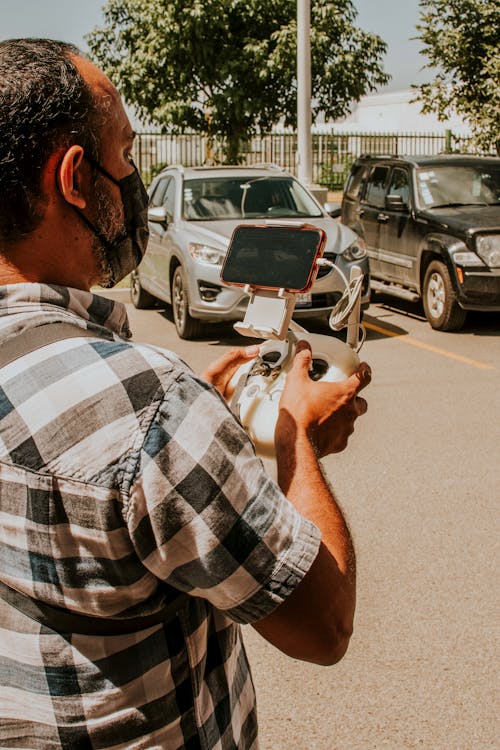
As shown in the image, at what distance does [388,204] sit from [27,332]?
Result: 33.4 ft

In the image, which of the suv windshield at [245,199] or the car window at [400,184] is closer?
the suv windshield at [245,199]

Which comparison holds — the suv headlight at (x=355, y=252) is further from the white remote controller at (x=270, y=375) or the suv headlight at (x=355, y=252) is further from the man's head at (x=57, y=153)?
the man's head at (x=57, y=153)

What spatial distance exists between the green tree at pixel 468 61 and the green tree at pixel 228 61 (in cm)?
580

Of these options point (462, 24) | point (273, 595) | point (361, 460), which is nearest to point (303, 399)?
point (273, 595)

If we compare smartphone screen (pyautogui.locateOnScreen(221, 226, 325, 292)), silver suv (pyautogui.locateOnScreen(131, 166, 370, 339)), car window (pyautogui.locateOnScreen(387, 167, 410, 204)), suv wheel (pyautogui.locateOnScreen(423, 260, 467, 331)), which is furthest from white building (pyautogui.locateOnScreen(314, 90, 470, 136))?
smartphone screen (pyautogui.locateOnScreen(221, 226, 325, 292))

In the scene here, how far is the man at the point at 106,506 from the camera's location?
112 cm

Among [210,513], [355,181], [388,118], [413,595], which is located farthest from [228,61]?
[388,118]

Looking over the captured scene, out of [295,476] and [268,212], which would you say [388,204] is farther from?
[295,476]

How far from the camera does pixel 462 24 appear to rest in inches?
643

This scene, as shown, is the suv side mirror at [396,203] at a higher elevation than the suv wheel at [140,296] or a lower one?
higher

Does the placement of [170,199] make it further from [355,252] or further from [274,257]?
[274,257]

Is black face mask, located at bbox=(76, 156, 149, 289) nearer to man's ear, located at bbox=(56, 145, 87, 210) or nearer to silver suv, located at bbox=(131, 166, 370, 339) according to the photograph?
man's ear, located at bbox=(56, 145, 87, 210)

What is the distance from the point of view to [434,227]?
10.1m

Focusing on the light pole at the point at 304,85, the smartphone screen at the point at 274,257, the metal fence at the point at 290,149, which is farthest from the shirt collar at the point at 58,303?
the metal fence at the point at 290,149
